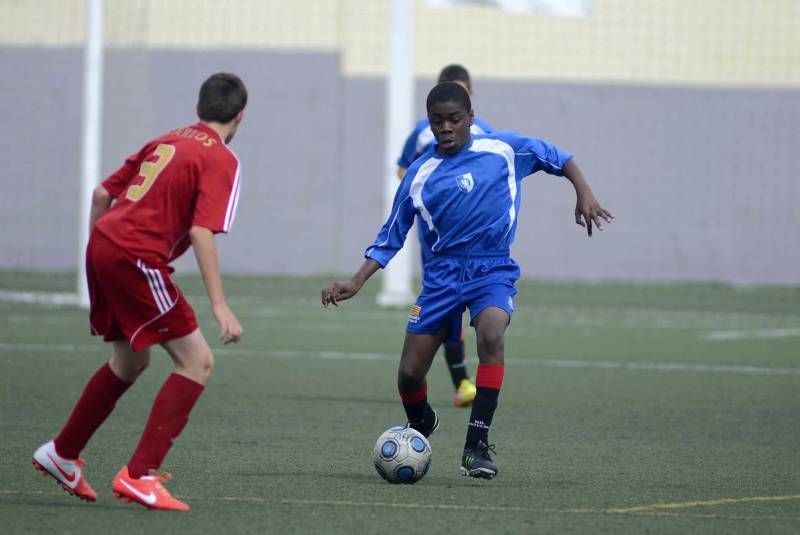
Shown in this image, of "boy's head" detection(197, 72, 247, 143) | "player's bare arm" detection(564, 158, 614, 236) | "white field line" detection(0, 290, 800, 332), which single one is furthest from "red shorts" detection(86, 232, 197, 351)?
"white field line" detection(0, 290, 800, 332)

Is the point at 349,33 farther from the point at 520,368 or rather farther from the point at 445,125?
the point at 445,125

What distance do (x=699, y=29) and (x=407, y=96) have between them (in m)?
7.35

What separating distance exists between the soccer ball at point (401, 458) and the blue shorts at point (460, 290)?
0.63 metres

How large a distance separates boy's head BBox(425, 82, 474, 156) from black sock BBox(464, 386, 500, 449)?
1.21 m

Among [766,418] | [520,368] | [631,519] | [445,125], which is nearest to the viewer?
[631,519]

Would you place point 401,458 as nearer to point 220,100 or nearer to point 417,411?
point 417,411

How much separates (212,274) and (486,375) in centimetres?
186

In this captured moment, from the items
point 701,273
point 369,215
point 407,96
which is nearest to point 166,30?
point 369,215

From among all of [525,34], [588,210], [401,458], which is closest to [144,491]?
[401,458]

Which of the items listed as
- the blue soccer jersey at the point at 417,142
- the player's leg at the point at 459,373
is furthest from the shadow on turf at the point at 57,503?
the blue soccer jersey at the point at 417,142

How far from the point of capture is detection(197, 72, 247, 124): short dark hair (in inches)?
232

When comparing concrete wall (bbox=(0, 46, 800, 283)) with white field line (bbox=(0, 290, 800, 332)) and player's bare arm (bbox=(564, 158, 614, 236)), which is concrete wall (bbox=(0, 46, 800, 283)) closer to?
white field line (bbox=(0, 290, 800, 332))

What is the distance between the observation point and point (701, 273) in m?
23.1

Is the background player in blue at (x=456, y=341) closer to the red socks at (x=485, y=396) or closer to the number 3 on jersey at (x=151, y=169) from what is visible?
the red socks at (x=485, y=396)
